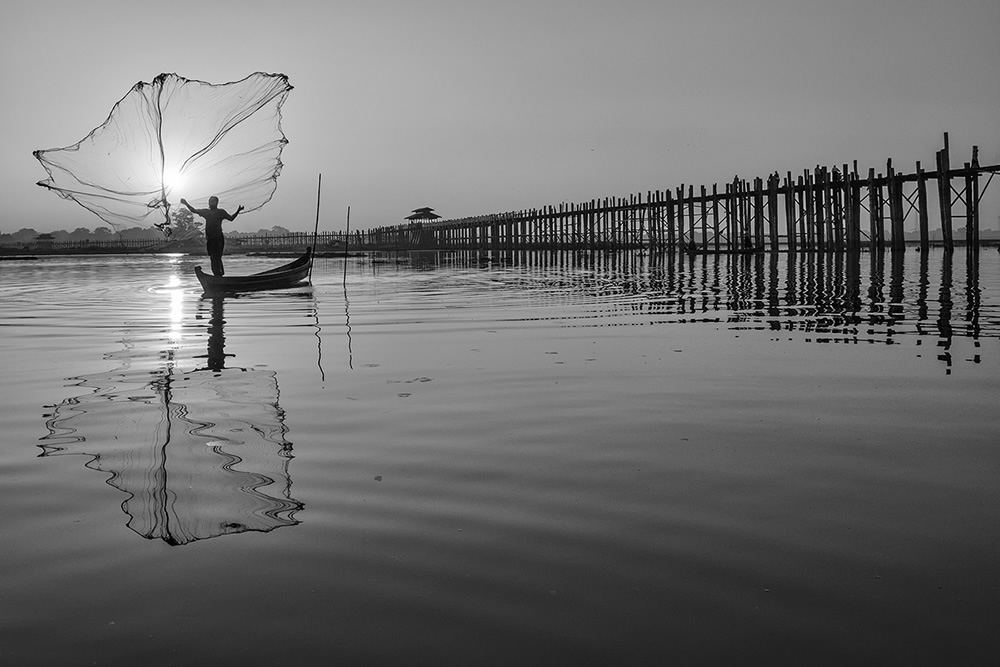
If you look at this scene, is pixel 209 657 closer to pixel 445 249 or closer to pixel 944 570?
pixel 944 570

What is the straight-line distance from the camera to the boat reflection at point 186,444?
396cm

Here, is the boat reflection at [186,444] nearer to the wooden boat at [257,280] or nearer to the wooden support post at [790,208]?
the wooden boat at [257,280]

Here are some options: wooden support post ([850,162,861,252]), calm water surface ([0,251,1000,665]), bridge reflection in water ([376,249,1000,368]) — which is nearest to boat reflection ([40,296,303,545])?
calm water surface ([0,251,1000,665])

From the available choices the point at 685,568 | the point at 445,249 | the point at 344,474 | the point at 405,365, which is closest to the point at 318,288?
the point at 405,365

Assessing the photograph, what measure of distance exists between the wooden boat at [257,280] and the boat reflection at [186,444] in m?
11.4

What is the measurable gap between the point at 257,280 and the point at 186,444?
51.4 ft

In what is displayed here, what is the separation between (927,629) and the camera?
9.01 feet

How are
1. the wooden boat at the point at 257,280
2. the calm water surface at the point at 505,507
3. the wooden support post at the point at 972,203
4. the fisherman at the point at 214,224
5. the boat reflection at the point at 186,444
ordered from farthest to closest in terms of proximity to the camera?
the wooden support post at the point at 972,203 < the fisherman at the point at 214,224 < the wooden boat at the point at 257,280 < the boat reflection at the point at 186,444 < the calm water surface at the point at 505,507

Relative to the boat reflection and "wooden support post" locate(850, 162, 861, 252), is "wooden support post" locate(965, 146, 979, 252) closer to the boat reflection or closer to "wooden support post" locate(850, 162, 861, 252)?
"wooden support post" locate(850, 162, 861, 252)

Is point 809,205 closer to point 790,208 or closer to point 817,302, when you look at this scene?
point 790,208

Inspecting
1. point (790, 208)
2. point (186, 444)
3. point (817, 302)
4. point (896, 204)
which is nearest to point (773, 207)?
point (790, 208)

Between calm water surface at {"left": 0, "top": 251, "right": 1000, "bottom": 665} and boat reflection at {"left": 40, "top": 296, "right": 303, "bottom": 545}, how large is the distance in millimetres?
28

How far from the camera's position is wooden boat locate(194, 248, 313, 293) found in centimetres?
1966

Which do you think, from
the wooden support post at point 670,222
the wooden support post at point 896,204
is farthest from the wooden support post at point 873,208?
the wooden support post at point 670,222
